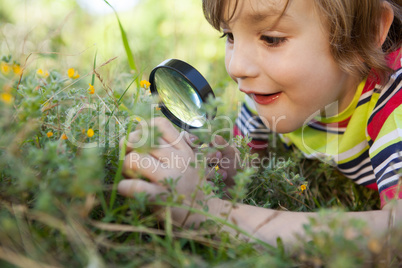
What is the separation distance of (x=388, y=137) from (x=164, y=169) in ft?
3.38

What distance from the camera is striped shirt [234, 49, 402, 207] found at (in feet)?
5.90

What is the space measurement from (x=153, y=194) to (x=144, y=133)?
0.21m

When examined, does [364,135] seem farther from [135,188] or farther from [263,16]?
[135,188]

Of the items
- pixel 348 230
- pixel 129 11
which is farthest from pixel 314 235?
pixel 129 11

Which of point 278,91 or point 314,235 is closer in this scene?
point 314,235

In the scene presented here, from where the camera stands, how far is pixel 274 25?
6.04ft

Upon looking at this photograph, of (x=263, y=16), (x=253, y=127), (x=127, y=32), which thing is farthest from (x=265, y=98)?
(x=127, y=32)

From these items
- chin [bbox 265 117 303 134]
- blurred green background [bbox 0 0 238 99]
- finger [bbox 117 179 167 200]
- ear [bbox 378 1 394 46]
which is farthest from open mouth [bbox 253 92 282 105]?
blurred green background [bbox 0 0 238 99]

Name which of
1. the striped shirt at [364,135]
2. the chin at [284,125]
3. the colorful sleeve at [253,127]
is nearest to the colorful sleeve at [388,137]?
the striped shirt at [364,135]

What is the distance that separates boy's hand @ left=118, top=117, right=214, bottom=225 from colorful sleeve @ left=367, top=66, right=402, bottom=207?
81cm

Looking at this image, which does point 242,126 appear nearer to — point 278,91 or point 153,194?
point 278,91

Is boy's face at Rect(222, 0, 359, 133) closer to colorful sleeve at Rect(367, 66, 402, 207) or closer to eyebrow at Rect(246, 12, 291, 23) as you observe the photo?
eyebrow at Rect(246, 12, 291, 23)

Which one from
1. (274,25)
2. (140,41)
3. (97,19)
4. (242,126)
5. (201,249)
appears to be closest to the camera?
(201,249)

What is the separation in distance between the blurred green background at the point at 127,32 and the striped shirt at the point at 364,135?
2.65ft
